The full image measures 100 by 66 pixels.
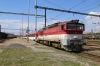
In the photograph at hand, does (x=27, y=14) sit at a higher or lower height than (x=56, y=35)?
higher

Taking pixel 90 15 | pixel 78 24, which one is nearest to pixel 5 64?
pixel 78 24

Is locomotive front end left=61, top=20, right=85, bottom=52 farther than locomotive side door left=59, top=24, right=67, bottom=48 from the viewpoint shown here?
No

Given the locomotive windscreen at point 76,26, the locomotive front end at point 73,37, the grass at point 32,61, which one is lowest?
the grass at point 32,61

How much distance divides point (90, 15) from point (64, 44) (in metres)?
26.0

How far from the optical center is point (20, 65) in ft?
35.6

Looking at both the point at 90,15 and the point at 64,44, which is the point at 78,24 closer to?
the point at 64,44

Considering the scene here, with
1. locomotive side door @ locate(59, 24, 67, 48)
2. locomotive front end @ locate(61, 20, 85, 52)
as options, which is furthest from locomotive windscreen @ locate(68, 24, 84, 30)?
locomotive side door @ locate(59, 24, 67, 48)

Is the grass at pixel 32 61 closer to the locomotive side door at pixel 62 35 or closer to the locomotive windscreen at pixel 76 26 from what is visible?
the locomotive side door at pixel 62 35

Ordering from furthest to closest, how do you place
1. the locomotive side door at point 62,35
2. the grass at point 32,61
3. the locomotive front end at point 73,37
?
the locomotive side door at point 62,35 → the locomotive front end at point 73,37 → the grass at point 32,61

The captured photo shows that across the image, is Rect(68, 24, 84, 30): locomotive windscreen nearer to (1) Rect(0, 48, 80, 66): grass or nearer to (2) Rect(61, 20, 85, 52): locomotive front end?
(2) Rect(61, 20, 85, 52): locomotive front end

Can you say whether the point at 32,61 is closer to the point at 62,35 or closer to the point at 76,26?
the point at 62,35

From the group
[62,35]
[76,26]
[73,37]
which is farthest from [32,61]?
[76,26]

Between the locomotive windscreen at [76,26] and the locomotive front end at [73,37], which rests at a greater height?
the locomotive windscreen at [76,26]

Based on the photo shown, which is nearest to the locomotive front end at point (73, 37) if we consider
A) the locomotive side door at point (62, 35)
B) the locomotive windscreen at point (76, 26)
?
the locomotive windscreen at point (76, 26)
